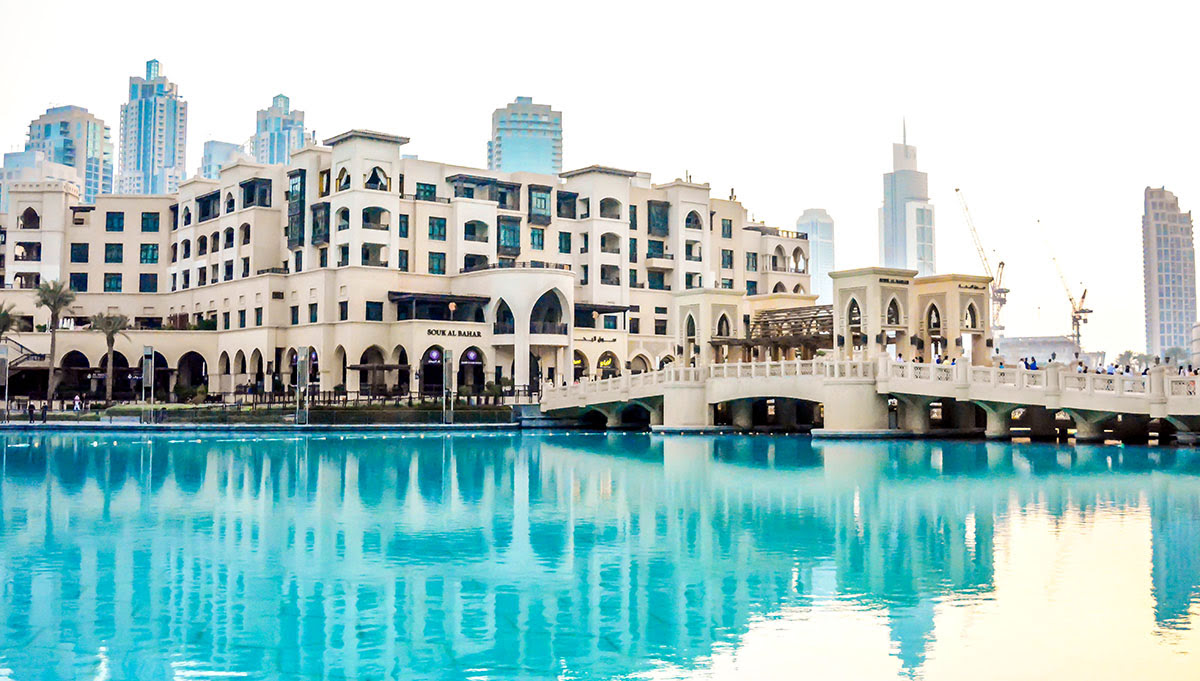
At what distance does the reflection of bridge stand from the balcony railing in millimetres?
11988

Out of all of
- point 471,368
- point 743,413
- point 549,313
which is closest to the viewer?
point 743,413

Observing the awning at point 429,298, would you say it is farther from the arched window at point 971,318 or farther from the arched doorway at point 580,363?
the arched window at point 971,318

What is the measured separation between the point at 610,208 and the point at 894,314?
110 ft

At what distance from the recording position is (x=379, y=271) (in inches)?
3004

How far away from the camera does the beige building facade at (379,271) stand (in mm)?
75812

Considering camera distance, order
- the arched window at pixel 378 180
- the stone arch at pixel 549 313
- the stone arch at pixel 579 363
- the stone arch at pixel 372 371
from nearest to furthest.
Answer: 1. the stone arch at pixel 372 371
2. the stone arch at pixel 549 313
3. the arched window at pixel 378 180
4. the stone arch at pixel 579 363

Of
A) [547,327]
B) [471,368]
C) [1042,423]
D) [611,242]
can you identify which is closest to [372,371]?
[471,368]

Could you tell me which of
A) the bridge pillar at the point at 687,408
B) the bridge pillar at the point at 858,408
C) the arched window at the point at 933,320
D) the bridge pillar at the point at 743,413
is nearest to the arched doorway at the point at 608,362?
the bridge pillar at the point at 743,413

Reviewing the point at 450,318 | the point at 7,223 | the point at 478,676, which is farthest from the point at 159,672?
the point at 7,223

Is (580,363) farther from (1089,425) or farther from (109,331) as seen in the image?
(1089,425)

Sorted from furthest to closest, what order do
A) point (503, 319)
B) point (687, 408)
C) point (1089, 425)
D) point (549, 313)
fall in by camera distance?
point (549, 313) < point (503, 319) < point (687, 408) < point (1089, 425)

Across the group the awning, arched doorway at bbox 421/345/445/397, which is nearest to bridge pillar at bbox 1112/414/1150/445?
arched doorway at bbox 421/345/445/397

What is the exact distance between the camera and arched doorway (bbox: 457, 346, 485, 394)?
3019 inches

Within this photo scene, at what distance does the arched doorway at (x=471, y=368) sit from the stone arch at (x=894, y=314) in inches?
1139
